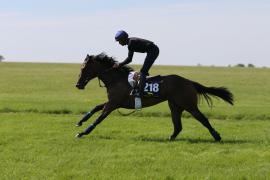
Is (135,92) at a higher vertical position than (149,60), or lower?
lower

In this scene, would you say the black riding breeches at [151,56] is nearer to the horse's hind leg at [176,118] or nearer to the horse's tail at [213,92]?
the horse's hind leg at [176,118]

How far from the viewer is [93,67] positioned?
47.1 feet

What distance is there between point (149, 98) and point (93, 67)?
1758mm

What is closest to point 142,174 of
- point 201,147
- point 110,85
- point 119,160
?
point 119,160

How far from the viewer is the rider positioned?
43.7ft

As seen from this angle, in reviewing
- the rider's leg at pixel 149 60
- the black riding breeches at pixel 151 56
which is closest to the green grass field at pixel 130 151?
→ the rider's leg at pixel 149 60

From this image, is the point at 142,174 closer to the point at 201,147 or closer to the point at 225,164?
the point at 225,164

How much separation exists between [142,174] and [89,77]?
568 cm

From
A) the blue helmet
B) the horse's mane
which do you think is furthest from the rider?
the horse's mane

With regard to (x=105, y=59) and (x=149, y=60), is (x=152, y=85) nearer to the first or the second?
(x=149, y=60)

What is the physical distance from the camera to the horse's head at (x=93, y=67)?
14.3 m

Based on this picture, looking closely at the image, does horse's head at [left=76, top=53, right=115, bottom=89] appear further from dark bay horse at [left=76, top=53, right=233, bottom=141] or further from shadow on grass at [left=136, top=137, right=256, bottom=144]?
shadow on grass at [left=136, top=137, right=256, bottom=144]

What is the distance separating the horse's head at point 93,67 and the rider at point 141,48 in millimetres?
1015

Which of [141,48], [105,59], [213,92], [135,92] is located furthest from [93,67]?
[213,92]
